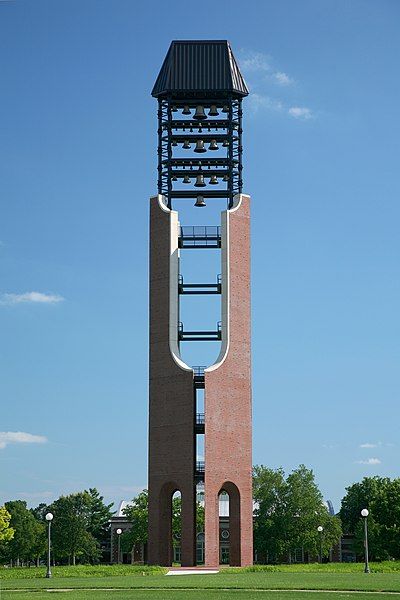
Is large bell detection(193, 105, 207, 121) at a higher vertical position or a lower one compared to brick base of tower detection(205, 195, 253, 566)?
higher

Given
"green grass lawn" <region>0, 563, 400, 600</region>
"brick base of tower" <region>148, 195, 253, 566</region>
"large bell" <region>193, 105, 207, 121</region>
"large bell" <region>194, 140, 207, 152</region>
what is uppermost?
"large bell" <region>193, 105, 207, 121</region>

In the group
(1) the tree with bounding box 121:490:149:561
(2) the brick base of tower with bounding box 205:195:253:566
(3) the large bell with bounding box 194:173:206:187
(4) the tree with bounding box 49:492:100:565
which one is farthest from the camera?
(4) the tree with bounding box 49:492:100:565

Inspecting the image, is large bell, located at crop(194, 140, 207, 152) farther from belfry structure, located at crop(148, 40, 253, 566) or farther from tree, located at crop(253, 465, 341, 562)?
tree, located at crop(253, 465, 341, 562)

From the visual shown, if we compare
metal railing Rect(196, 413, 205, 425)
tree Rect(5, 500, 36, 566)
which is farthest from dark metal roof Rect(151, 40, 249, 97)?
tree Rect(5, 500, 36, 566)

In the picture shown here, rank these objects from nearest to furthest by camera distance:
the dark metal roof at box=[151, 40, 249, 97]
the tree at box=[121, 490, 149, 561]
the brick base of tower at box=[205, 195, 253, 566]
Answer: the brick base of tower at box=[205, 195, 253, 566]
the dark metal roof at box=[151, 40, 249, 97]
the tree at box=[121, 490, 149, 561]

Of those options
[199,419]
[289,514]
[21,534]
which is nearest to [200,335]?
[199,419]

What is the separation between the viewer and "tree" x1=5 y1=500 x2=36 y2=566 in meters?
110

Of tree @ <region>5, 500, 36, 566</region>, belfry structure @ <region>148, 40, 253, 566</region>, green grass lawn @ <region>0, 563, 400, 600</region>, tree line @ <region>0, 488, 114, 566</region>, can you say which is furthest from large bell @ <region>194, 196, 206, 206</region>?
tree @ <region>5, 500, 36, 566</region>

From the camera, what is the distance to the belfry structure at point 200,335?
6838 centimetres

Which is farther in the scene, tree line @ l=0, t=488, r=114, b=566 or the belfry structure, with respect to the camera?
tree line @ l=0, t=488, r=114, b=566

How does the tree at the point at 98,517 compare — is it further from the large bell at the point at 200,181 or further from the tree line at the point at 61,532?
the large bell at the point at 200,181

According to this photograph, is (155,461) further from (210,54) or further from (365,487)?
(365,487)

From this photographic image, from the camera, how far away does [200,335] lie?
233 feet

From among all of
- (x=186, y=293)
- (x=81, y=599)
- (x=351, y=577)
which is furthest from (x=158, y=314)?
(x=81, y=599)
